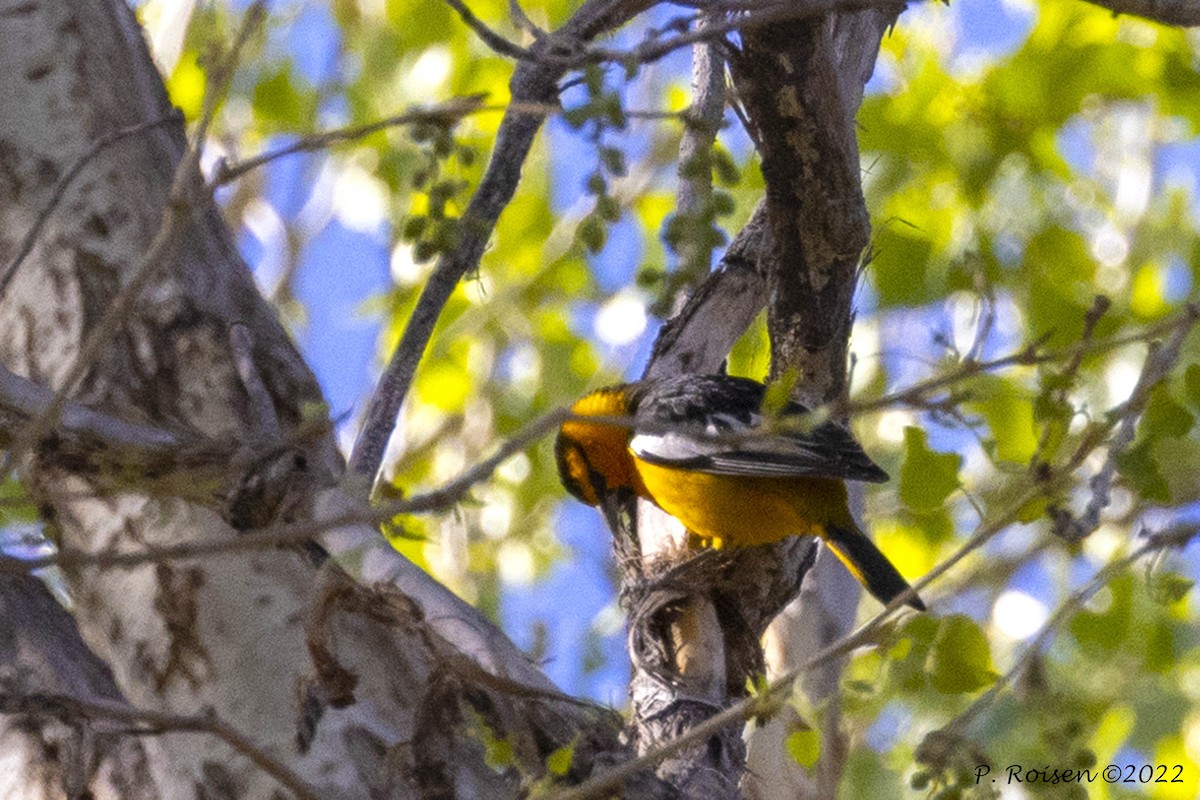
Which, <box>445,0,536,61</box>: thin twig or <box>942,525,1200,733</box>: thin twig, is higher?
<box>445,0,536,61</box>: thin twig

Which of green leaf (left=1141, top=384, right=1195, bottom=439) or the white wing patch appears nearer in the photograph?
green leaf (left=1141, top=384, right=1195, bottom=439)

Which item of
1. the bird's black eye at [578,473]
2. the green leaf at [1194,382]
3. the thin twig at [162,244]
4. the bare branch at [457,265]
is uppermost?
the bird's black eye at [578,473]

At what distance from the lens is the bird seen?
347 cm

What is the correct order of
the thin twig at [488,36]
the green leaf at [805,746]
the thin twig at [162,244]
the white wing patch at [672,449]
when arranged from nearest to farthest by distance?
the thin twig at [162,244], the thin twig at [488,36], the green leaf at [805,746], the white wing patch at [672,449]

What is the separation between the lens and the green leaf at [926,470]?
2.20m

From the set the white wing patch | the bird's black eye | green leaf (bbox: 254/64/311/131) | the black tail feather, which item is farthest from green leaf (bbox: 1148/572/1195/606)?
green leaf (bbox: 254/64/311/131)

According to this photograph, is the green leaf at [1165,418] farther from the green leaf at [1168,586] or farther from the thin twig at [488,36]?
the thin twig at [488,36]

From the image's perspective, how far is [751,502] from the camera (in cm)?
365

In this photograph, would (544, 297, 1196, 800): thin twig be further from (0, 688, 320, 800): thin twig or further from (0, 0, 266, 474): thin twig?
(0, 0, 266, 474): thin twig

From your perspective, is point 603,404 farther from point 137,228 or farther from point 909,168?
point 137,228

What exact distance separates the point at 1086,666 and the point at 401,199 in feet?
9.76

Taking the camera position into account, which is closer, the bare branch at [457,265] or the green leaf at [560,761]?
the green leaf at [560,761]

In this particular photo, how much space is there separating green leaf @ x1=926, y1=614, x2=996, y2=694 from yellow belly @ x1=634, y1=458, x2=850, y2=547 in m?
1.40

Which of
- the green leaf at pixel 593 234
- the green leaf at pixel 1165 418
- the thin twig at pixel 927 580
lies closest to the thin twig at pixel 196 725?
the thin twig at pixel 927 580
